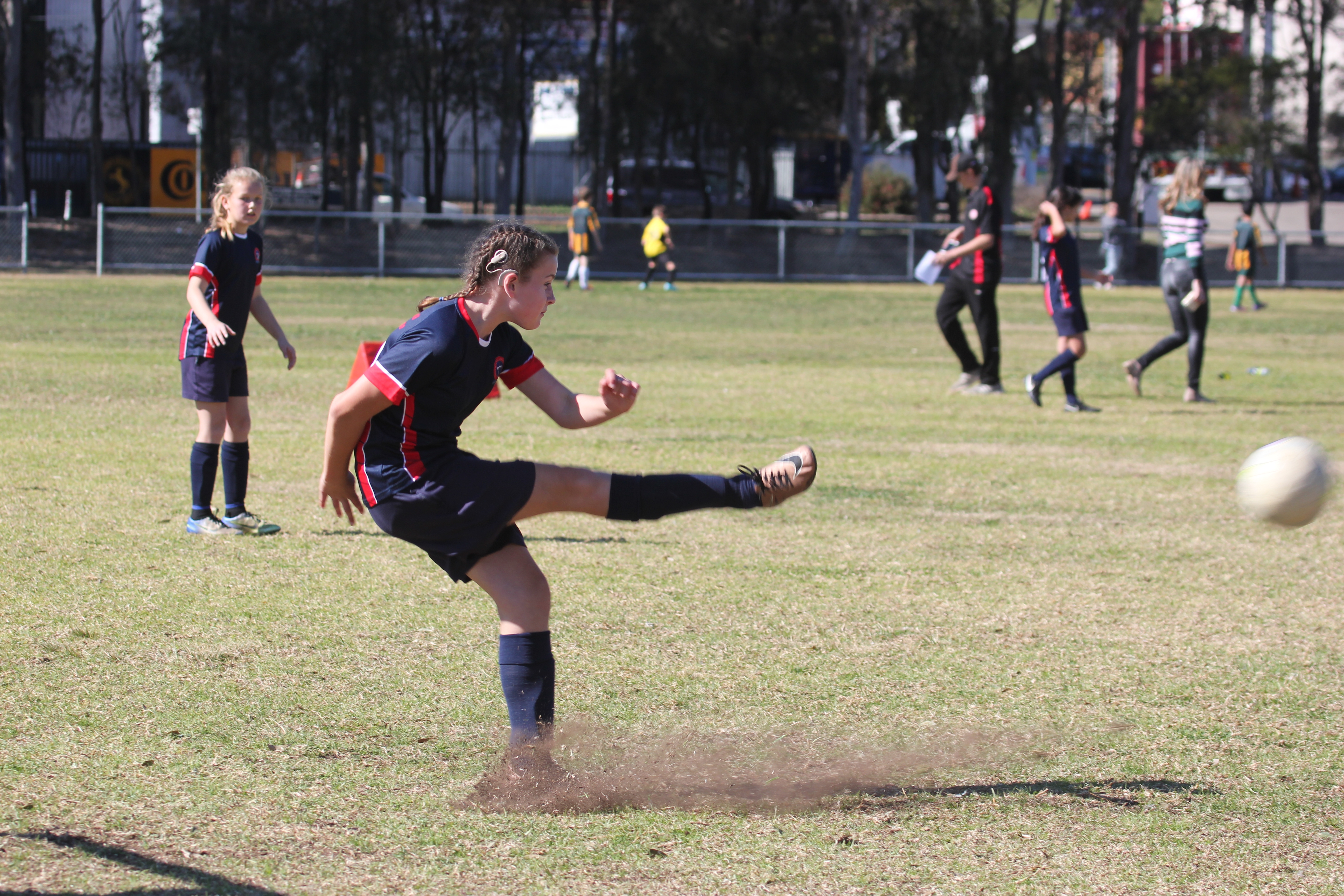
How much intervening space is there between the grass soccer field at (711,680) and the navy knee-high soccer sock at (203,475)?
0.18m

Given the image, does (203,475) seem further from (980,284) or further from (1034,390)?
(980,284)

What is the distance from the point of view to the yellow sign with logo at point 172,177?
119 ft

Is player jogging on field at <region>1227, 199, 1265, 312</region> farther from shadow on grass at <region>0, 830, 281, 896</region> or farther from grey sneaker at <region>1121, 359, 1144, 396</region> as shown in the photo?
shadow on grass at <region>0, 830, 281, 896</region>

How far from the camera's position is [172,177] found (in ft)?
120

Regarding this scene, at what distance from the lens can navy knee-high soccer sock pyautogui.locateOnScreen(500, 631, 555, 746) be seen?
374 cm

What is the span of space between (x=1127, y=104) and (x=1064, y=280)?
91.1ft

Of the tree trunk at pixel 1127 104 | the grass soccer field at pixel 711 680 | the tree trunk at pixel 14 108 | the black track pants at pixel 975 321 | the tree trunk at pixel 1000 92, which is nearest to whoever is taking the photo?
the grass soccer field at pixel 711 680

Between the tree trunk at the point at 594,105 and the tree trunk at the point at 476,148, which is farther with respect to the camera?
the tree trunk at the point at 476,148

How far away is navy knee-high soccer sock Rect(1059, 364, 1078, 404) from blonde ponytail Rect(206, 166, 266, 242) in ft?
24.9

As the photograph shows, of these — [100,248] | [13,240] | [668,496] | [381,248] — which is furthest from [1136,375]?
[13,240]

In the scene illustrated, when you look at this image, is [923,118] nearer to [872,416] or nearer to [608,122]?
[608,122]

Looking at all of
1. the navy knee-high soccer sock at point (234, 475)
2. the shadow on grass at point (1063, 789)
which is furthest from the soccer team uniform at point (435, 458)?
the navy knee-high soccer sock at point (234, 475)

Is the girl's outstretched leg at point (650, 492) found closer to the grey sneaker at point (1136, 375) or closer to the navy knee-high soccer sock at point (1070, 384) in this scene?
the navy knee-high soccer sock at point (1070, 384)

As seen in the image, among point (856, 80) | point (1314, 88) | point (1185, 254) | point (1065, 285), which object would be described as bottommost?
point (1065, 285)
